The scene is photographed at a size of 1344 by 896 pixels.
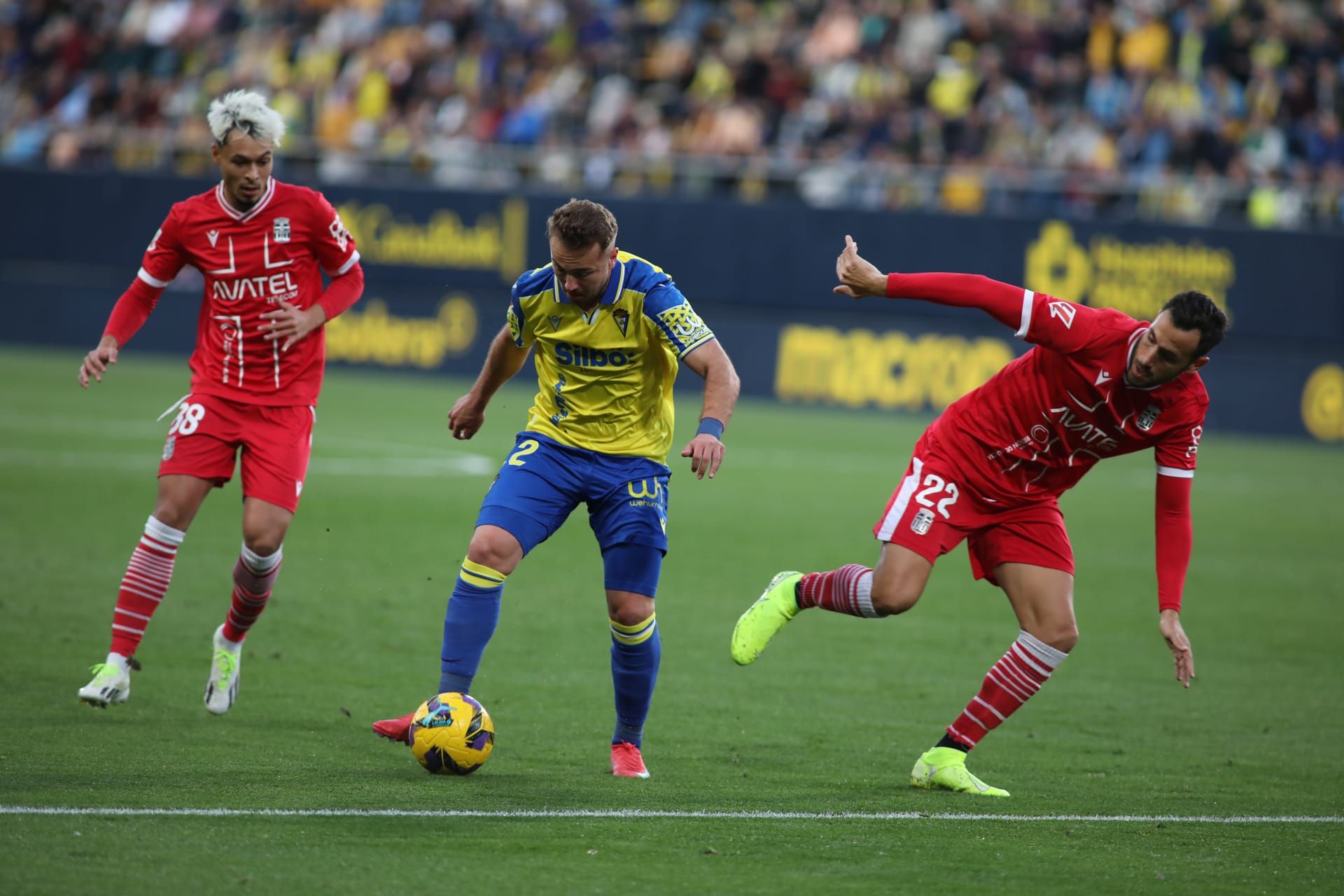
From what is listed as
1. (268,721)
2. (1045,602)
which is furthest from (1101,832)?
(268,721)

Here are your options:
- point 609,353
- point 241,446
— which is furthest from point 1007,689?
point 241,446

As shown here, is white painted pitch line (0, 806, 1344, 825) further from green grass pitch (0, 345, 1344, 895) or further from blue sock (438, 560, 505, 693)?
blue sock (438, 560, 505, 693)

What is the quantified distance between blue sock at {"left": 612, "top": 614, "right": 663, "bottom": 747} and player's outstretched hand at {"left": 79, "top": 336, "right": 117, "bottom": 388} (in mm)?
2394

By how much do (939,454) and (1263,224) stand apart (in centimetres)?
1814

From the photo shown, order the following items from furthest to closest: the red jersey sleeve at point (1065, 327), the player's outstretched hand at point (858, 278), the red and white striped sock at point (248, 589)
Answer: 1. the red and white striped sock at point (248, 589)
2. the red jersey sleeve at point (1065, 327)
3. the player's outstretched hand at point (858, 278)

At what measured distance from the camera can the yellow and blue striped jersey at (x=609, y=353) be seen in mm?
6246

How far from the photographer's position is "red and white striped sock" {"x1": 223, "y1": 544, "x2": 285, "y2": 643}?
698cm

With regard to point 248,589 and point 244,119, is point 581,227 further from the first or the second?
point 248,589

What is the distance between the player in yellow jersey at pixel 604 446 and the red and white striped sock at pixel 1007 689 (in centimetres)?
123

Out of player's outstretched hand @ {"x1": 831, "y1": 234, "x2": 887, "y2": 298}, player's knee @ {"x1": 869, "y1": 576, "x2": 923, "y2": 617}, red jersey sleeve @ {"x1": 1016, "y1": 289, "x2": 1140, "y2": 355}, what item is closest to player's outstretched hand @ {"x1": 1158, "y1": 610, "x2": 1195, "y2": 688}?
player's knee @ {"x1": 869, "y1": 576, "x2": 923, "y2": 617}

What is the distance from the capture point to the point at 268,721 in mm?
6902

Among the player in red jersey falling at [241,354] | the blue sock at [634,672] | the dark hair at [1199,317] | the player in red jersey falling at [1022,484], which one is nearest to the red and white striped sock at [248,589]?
the player in red jersey falling at [241,354]

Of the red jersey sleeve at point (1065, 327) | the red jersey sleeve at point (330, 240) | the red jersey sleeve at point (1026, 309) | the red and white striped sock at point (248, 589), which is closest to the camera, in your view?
the red jersey sleeve at point (1026, 309)

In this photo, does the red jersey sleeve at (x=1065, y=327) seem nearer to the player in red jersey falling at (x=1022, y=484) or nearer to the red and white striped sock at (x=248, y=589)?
the player in red jersey falling at (x=1022, y=484)
